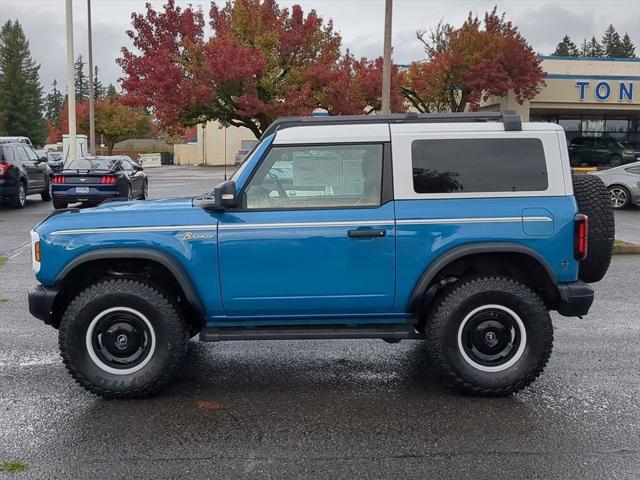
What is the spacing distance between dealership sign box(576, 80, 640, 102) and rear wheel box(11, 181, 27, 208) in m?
27.1

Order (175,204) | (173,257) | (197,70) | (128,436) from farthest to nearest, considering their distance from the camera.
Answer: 1. (197,70)
2. (175,204)
3. (173,257)
4. (128,436)

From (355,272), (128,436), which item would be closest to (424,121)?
(355,272)

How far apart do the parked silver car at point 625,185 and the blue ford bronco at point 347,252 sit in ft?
46.7

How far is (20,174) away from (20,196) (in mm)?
589

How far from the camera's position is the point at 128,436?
427 centimetres

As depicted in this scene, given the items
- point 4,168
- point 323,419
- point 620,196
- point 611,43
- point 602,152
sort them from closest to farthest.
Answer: point 323,419 < point 4,168 < point 620,196 < point 602,152 < point 611,43

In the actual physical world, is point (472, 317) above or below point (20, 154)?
below

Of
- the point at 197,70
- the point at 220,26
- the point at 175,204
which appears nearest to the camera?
the point at 175,204

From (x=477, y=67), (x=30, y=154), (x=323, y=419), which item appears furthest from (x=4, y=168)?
(x=477, y=67)

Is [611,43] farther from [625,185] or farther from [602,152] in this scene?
[625,185]

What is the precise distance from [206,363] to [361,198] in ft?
6.56

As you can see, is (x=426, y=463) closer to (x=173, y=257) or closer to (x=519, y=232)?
(x=519, y=232)

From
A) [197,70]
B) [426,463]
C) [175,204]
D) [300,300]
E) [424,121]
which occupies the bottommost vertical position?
[426,463]

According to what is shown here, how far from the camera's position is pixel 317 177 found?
5.00 m
